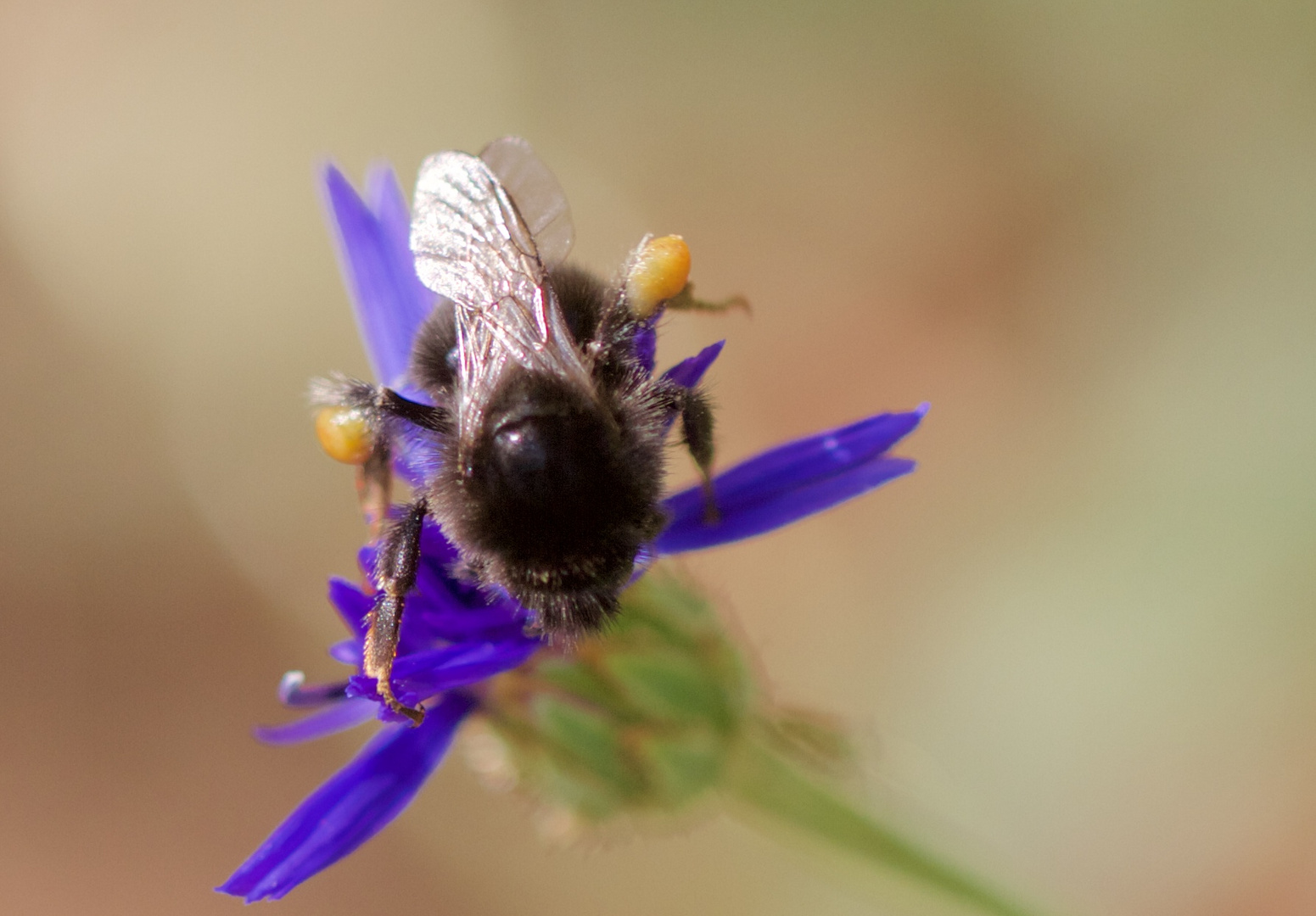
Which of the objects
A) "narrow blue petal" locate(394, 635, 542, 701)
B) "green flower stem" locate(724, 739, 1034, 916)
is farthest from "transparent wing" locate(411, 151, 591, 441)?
"green flower stem" locate(724, 739, 1034, 916)

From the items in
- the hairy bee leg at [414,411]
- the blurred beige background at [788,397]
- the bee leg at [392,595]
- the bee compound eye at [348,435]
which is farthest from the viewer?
the blurred beige background at [788,397]

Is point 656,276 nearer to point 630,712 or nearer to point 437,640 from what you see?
point 437,640

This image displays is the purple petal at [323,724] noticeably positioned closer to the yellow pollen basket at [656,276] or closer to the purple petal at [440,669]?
the purple petal at [440,669]

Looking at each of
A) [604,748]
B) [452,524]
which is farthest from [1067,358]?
[452,524]

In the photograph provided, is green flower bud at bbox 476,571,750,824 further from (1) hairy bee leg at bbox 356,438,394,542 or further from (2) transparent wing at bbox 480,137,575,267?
(2) transparent wing at bbox 480,137,575,267

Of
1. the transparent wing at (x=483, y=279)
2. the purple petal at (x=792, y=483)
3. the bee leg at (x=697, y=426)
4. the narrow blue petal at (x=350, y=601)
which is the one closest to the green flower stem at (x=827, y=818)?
the purple petal at (x=792, y=483)

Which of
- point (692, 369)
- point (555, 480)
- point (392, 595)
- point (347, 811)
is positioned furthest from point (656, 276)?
point (347, 811)
